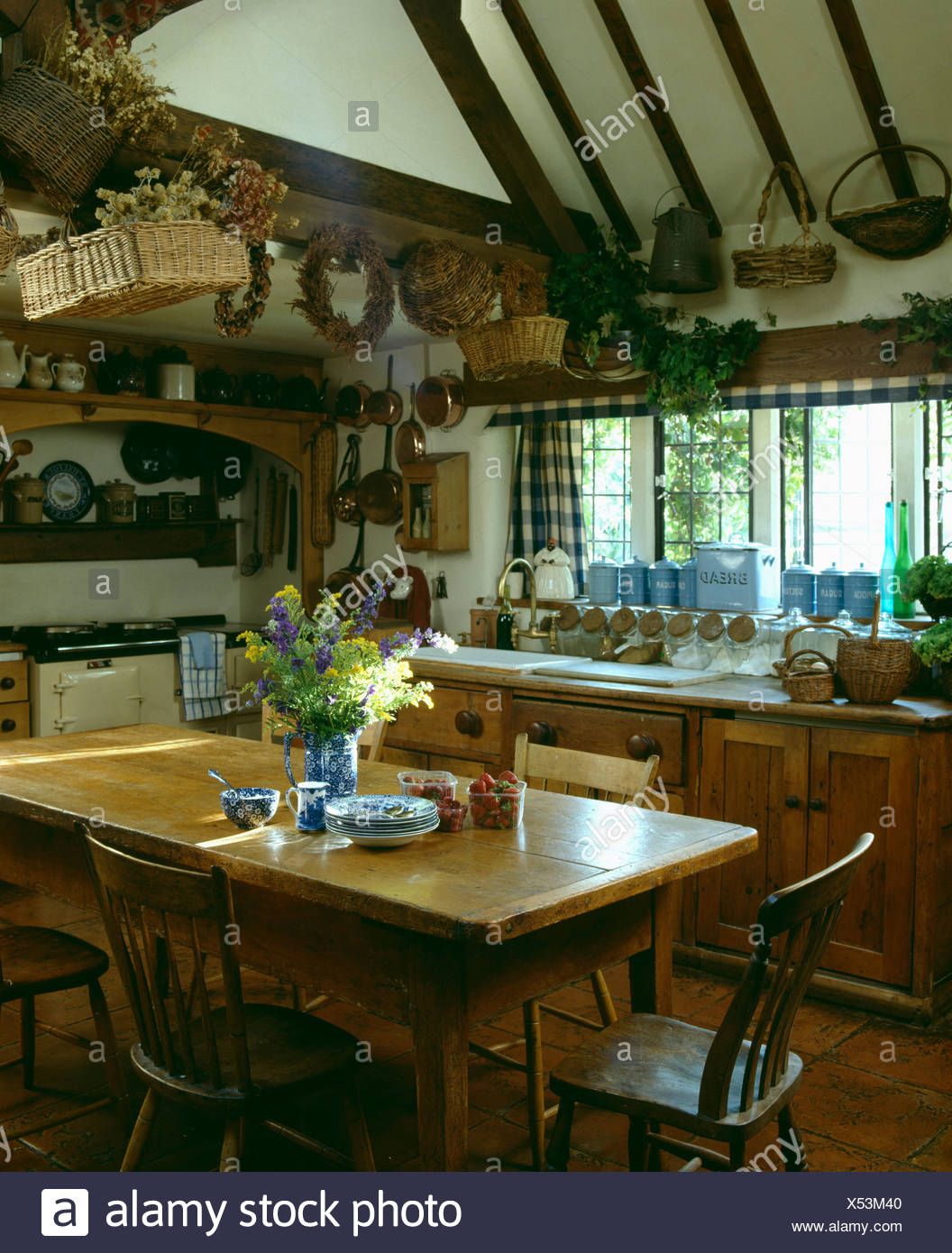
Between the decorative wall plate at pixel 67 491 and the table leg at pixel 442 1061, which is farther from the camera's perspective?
the decorative wall plate at pixel 67 491

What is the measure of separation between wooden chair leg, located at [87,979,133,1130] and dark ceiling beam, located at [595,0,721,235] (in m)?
3.88

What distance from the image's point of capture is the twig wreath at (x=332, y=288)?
4242mm

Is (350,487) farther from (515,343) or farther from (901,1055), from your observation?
(901,1055)

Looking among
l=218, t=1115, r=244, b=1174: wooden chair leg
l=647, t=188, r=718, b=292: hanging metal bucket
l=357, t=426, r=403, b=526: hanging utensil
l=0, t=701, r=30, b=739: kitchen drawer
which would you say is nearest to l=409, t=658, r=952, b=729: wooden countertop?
l=647, t=188, r=718, b=292: hanging metal bucket

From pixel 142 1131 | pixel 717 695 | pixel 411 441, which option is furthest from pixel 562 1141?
pixel 411 441

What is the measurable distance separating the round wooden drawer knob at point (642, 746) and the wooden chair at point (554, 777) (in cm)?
84

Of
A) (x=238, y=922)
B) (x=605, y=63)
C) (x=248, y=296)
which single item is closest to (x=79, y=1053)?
(x=238, y=922)

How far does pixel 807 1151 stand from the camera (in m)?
3.00

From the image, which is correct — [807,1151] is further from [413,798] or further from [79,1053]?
[79,1053]

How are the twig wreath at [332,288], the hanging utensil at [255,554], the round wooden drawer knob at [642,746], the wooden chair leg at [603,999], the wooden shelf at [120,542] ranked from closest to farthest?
the wooden chair leg at [603,999]
the twig wreath at [332,288]
the round wooden drawer knob at [642,746]
the wooden shelf at [120,542]
the hanging utensil at [255,554]

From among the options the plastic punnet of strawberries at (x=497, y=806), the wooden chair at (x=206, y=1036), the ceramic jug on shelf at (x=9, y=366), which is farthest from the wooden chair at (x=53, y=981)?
the ceramic jug on shelf at (x=9, y=366)

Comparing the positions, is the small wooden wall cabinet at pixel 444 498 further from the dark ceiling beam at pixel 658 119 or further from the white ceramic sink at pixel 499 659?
the dark ceiling beam at pixel 658 119

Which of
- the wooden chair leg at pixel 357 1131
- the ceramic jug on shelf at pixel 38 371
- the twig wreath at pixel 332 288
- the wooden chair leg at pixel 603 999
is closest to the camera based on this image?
the wooden chair leg at pixel 357 1131

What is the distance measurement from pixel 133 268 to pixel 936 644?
110 inches
